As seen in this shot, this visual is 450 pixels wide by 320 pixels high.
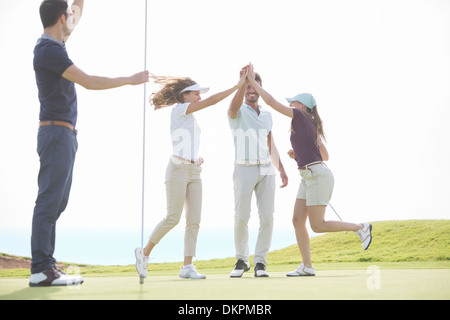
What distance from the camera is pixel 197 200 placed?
5.28 m

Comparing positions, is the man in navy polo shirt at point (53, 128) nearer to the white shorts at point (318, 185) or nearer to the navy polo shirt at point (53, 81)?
the navy polo shirt at point (53, 81)

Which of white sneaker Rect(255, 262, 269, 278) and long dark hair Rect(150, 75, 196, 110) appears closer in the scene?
white sneaker Rect(255, 262, 269, 278)

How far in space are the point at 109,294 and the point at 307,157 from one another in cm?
270

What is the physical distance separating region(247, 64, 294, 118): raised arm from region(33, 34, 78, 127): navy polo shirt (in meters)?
1.87

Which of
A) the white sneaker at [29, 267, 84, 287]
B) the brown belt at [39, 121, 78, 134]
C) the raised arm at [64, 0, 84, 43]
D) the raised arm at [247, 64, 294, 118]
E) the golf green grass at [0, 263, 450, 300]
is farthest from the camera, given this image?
the raised arm at [247, 64, 294, 118]

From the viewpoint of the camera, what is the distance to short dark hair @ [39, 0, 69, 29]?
13.9ft

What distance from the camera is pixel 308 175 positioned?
5.31 meters

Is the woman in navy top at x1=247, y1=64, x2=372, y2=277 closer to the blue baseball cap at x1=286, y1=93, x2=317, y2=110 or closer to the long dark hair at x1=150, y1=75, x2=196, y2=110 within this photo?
the blue baseball cap at x1=286, y1=93, x2=317, y2=110

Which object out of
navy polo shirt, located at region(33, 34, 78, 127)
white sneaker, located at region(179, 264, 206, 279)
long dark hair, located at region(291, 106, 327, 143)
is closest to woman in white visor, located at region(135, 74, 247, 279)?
white sneaker, located at region(179, 264, 206, 279)

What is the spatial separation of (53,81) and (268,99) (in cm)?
206

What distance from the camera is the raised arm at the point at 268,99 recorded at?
5109 millimetres

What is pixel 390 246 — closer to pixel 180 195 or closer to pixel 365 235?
pixel 365 235
